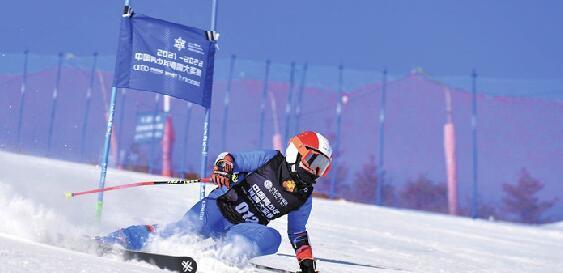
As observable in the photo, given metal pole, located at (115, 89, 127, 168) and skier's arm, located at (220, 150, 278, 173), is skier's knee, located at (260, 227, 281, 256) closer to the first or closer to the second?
skier's arm, located at (220, 150, 278, 173)

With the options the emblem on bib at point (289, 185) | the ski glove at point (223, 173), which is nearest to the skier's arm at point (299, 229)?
the emblem on bib at point (289, 185)

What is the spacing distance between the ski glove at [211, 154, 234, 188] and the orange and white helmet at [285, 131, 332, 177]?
0.41 m

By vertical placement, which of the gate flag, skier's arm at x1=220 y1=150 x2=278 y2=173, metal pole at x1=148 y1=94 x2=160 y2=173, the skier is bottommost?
the skier

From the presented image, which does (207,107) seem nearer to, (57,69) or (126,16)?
(126,16)

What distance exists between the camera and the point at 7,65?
36.7 m

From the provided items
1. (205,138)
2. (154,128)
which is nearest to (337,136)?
(154,128)

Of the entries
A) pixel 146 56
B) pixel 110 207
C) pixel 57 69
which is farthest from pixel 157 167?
pixel 146 56

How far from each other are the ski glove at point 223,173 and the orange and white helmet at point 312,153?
16.3 inches

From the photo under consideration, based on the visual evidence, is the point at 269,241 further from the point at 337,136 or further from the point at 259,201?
the point at 337,136

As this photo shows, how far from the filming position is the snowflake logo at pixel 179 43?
7320 mm

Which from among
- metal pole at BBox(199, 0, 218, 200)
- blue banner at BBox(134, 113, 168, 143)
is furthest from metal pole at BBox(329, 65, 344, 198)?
metal pole at BBox(199, 0, 218, 200)

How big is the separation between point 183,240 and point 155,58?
2972mm

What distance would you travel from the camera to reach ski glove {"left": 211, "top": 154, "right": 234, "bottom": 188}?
4562 millimetres

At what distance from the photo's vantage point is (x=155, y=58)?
721 cm
